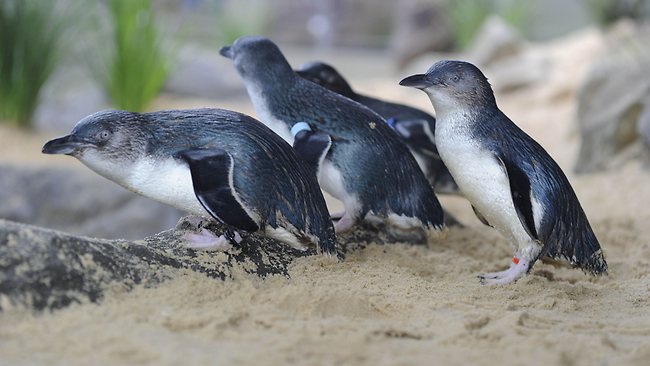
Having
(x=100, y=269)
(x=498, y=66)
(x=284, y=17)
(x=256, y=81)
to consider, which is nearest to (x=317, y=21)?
(x=284, y=17)

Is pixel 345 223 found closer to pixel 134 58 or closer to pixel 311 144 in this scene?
pixel 311 144

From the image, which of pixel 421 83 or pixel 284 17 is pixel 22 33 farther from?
pixel 284 17

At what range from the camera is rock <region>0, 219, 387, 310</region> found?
2.14m

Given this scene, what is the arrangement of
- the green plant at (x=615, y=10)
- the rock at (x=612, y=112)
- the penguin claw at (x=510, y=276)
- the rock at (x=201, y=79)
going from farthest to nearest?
1. the green plant at (x=615, y=10)
2. the rock at (x=201, y=79)
3. the rock at (x=612, y=112)
4. the penguin claw at (x=510, y=276)

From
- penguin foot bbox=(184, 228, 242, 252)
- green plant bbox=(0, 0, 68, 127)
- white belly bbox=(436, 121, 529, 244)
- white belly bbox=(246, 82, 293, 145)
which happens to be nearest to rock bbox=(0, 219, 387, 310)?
penguin foot bbox=(184, 228, 242, 252)

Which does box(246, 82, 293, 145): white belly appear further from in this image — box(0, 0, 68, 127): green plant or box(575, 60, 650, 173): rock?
box(0, 0, 68, 127): green plant

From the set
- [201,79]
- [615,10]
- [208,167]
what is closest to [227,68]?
[201,79]

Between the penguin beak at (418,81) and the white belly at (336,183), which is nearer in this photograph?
the penguin beak at (418,81)

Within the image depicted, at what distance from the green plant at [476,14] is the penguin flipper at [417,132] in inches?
399

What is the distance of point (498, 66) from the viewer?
37.7ft

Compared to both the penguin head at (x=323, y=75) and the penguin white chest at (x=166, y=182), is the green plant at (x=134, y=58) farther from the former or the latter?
the penguin white chest at (x=166, y=182)

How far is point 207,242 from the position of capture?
8.75 ft

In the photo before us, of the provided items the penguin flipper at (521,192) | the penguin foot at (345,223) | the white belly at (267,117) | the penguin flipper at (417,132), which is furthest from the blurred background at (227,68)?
the penguin flipper at (521,192)

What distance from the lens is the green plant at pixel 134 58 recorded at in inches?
292
